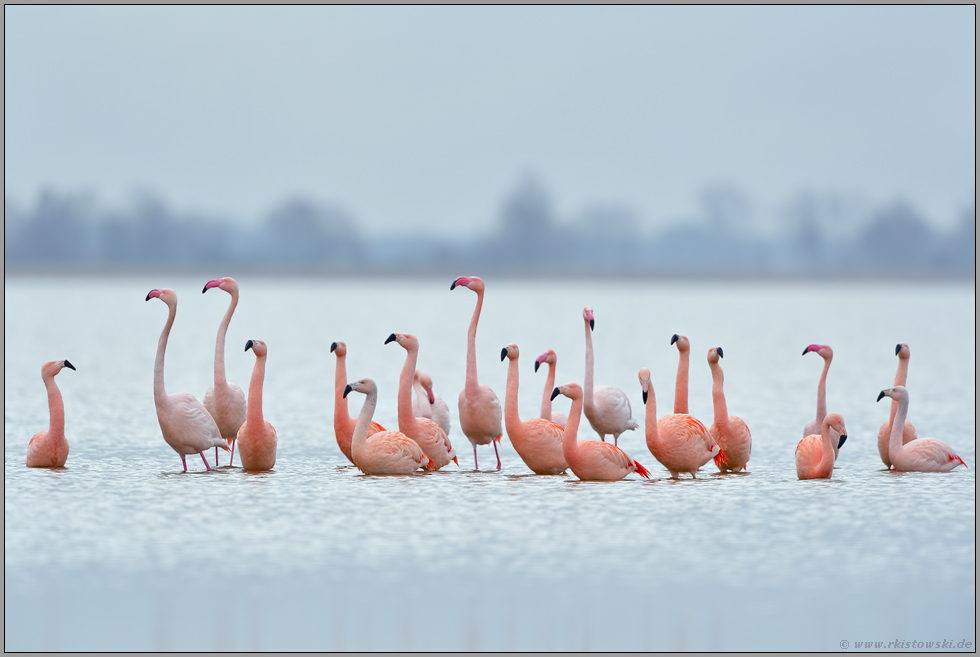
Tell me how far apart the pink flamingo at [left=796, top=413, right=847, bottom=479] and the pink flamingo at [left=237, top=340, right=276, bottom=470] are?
3.87m

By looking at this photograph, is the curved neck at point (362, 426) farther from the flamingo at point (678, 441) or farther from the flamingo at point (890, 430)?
the flamingo at point (890, 430)

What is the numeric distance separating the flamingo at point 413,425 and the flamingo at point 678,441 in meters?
1.61

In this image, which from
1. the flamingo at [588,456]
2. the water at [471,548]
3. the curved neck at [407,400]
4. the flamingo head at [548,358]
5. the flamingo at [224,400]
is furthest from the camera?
the flamingo at [224,400]

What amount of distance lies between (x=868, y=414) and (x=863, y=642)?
7.89 m

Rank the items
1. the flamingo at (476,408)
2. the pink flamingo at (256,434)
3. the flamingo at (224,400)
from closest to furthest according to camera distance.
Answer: the pink flamingo at (256,434), the flamingo at (224,400), the flamingo at (476,408)

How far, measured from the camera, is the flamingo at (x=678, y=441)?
809 centimetres

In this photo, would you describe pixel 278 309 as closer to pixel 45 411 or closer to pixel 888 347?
pixel 888 347

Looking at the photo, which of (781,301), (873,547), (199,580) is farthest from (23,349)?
(781,301)

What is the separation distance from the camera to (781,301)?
4794 cm

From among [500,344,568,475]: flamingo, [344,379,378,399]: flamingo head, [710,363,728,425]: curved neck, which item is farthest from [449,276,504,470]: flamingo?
[710,363,728,425]: curved neck

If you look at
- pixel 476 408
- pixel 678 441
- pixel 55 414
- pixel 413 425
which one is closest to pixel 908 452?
pixel 678 441

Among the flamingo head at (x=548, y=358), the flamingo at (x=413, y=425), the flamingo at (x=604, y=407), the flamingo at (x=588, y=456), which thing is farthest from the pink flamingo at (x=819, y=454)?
the flamingo at (x=413, y=425)

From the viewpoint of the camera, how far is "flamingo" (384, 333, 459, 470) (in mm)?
8547

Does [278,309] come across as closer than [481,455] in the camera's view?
No
